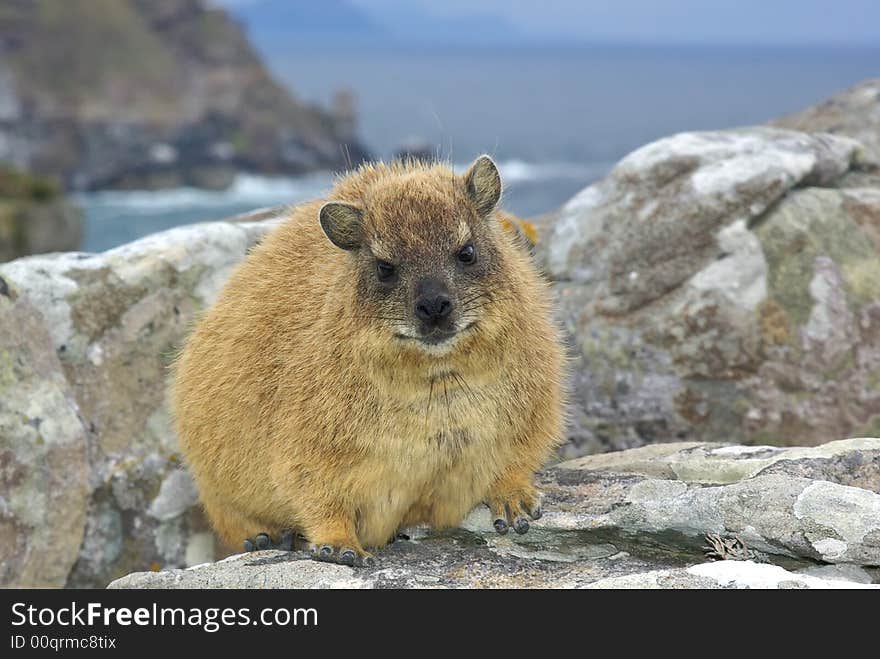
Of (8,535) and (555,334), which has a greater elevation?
(555,334)

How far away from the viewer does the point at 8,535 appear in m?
8.71

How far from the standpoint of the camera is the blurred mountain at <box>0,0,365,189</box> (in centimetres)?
16075

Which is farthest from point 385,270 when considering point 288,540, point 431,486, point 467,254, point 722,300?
point 722,300

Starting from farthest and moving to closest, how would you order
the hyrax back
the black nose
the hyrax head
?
the hyrax back → the hyrax head → the black nose

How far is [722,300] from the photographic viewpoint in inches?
414

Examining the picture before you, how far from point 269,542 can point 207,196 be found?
497 ft

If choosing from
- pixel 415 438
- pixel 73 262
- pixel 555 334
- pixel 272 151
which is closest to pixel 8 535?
pixel 73 262

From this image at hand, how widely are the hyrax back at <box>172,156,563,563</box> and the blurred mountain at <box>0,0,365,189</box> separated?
146 metres

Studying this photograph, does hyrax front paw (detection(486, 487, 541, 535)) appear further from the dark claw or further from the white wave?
the white wave

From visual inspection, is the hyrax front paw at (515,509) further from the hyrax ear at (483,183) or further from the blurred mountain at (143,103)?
the blurred mountain at (143,103)

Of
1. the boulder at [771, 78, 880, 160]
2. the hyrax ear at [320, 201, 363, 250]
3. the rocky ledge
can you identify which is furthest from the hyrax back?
the boulder at [771, 78, 880, 160]

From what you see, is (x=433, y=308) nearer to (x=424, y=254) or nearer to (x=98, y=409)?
(x=424, y=254)
